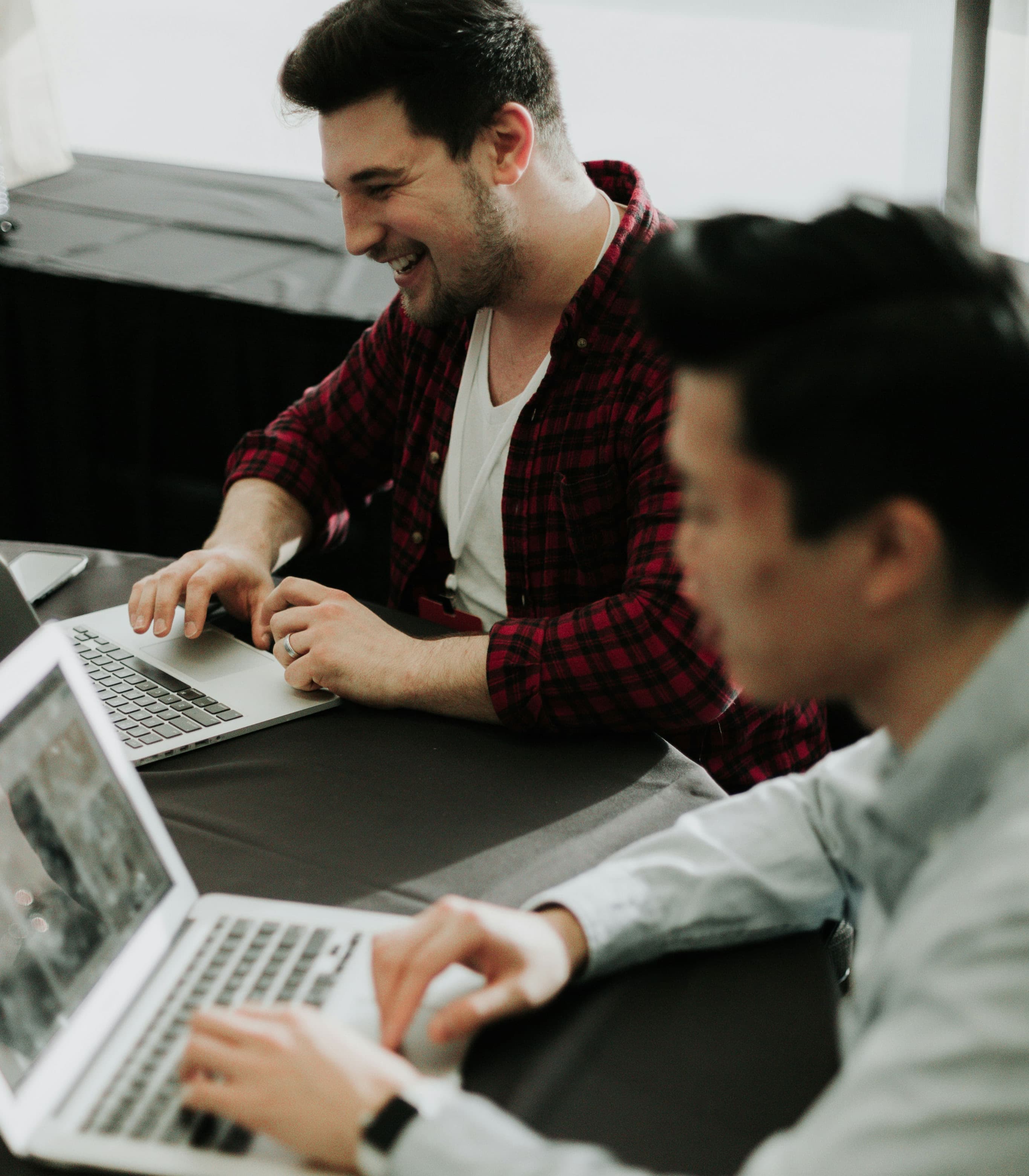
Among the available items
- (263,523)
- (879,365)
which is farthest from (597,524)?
(879,365)

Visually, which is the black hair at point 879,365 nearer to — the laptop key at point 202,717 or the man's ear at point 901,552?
the man's ear at point 901,552

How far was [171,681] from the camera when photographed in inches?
44.7

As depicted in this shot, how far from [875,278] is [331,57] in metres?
0.87

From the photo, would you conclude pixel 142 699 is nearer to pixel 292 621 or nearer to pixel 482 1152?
pixel 292 621

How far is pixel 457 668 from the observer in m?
1.07

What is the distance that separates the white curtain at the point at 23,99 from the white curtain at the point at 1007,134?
2050mm

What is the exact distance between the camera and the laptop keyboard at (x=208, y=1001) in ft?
2.02

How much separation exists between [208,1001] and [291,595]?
541mm

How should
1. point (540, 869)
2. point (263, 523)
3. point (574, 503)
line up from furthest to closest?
point (263, 523)
point (574, 503)
point (540, 869)

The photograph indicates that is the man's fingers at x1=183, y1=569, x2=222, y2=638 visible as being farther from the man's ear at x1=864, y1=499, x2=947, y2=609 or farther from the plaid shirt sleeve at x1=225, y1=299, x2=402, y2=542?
the man's ear at x1=864, y1=499, x2=947, y2=609

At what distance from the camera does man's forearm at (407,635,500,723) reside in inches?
41.8

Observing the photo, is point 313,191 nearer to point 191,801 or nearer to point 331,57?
point 331,57

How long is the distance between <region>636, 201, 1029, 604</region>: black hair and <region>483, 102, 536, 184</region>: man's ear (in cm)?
76

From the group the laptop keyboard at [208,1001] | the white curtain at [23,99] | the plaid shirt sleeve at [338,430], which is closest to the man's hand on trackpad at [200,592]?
the plaid shirt sleeve at [338,430]
